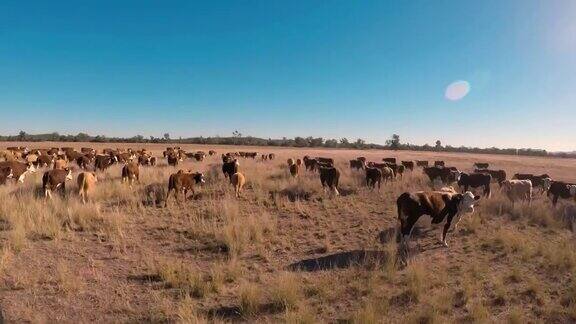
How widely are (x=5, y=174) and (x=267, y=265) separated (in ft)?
46.6

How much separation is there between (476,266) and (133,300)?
7321 mm

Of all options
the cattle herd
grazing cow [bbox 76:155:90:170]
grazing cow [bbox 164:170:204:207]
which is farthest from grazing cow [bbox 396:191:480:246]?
grazing cow [bbox 76:155:90:170]

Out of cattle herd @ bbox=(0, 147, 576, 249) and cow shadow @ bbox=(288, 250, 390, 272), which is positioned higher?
cattle herd @ bbox=(0, 147, 576, 249)

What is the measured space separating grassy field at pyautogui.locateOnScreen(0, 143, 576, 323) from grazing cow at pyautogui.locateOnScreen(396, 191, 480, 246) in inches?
24.1

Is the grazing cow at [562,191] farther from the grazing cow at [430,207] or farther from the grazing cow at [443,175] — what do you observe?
the grazing cow at [430,207]

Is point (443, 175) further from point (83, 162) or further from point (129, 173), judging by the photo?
point (83, 162)

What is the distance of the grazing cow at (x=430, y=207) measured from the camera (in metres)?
10.0

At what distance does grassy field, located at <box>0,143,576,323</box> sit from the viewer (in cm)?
654

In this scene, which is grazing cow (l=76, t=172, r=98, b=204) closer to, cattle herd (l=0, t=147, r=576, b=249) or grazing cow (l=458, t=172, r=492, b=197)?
cattle herd (l=0, t=147, r=576, b=249)

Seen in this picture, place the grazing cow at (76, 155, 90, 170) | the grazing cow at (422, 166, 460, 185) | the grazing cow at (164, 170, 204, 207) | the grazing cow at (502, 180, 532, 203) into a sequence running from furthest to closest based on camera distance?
the grazing cow at (76, 155, 90, 170), the grazing cow at (422, 166, 460, 185), the grazing cow at (502, 180, 532, 203), the grazing cow at (164, 170, 204, 207)

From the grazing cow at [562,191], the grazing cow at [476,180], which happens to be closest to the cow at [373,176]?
the grazing cow at [476,180]

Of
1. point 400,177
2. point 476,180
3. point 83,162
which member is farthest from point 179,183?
point 400,177

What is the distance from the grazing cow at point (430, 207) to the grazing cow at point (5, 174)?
1634 cm

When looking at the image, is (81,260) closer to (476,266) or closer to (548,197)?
(476,266)
